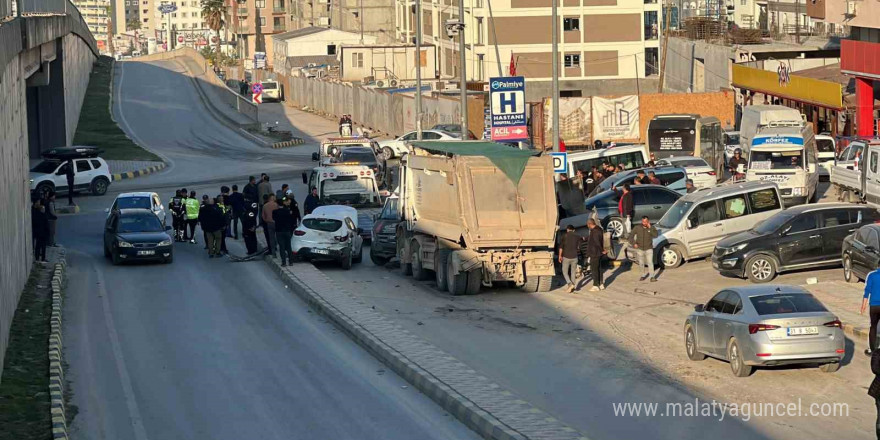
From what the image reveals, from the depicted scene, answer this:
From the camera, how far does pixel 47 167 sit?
4631 centimetres

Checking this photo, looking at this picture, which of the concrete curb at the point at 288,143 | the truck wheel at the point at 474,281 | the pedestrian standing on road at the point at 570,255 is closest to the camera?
the truck wheel at the point at 474,281

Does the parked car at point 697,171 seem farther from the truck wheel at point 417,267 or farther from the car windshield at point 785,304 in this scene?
the car windshield at point 785,304

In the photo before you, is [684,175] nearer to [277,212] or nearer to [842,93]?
[277,212]

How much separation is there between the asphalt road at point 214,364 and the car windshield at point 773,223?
9806 mm

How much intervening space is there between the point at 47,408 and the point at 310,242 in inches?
580

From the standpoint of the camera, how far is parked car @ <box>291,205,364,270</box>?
3034cm

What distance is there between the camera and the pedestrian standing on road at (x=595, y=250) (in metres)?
25.9

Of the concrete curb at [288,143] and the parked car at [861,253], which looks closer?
the parked car at [861,253]

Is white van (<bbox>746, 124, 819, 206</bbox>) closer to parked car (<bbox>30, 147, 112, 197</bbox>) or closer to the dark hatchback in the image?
the dark hatchback

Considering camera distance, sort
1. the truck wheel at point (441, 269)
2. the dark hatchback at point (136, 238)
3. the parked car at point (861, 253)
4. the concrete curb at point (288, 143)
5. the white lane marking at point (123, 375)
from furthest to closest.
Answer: the concrete curb at point (288, 143), the dark hatchback at point (136, 238), the truck wheel at point (441, 269), the parked car at point (861, 253), the white lane marking at point (123, 375)

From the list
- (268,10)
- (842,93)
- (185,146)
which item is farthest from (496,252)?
(268,10)

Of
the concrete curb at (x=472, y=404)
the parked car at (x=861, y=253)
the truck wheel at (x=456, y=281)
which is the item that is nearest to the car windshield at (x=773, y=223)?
the parked car at (x=861, y=253)

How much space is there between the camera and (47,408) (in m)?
15.9

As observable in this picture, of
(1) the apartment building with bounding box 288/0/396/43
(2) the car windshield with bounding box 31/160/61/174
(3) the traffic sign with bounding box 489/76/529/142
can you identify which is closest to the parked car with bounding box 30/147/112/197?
(2) the car windshield with bounding box 31/160/61/174
